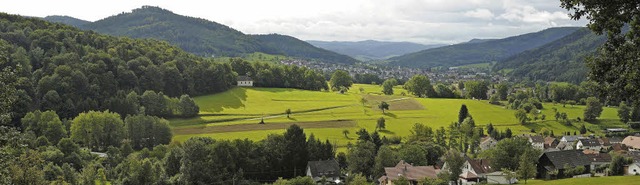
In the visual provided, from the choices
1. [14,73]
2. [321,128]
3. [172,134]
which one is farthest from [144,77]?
[14,73]

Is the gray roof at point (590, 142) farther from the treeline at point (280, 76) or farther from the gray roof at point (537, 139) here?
the treeline at point (280, 76)

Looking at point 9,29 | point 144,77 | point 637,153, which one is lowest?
point 637,153

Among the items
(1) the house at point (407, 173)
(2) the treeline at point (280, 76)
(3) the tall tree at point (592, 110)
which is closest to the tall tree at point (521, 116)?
(3) the tall tree at point (592, 110)

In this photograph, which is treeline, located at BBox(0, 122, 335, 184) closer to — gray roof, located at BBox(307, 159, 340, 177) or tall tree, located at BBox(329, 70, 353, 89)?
gray roof, located at BBox(307, 159, 340, 177)

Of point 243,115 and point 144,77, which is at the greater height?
point 144,77

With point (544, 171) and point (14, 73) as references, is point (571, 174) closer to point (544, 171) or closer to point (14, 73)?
point (544, 171)

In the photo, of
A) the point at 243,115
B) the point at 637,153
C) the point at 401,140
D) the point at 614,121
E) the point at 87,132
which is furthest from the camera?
the point at 614,121

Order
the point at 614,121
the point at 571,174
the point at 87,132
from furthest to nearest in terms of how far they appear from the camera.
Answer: the point at 614,121 → the point at 87,132 → the point at 571,174

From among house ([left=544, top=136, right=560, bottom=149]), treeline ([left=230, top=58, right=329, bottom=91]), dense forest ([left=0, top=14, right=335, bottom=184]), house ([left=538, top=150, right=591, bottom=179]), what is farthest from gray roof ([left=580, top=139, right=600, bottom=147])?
treeline ([left=230, top=58, right=329, bottom=91])

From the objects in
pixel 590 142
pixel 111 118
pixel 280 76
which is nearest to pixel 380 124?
pixel 590 142
